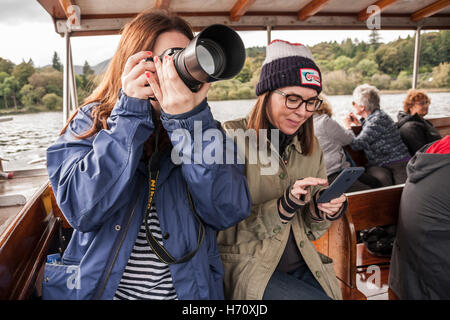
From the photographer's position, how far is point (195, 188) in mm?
705

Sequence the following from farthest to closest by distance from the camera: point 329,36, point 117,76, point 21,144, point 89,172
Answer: point 329,36 → point 21,144 → point 117,76 → point 89,172

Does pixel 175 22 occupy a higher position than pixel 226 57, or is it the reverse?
pixel 175 22

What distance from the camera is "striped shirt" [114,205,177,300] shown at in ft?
2.38

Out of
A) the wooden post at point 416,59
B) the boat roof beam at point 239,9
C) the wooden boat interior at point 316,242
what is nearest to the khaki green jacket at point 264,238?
the wooden boat interior at point 316,242

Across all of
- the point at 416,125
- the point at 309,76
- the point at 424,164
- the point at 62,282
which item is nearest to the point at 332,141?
the point at 416,125

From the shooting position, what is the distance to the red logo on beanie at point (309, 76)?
113cm

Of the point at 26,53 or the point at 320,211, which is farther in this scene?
the point at 26,53

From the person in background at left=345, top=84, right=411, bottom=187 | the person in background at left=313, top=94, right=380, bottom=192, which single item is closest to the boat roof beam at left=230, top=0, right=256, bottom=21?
the person in background at left=313, top=94, right=380, bottom=192

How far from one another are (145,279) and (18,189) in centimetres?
183

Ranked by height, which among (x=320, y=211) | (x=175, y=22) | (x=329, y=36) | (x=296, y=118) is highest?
(x=329, y=36)

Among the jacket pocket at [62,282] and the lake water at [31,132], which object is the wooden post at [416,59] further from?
the jacket pocket at [62,282]
